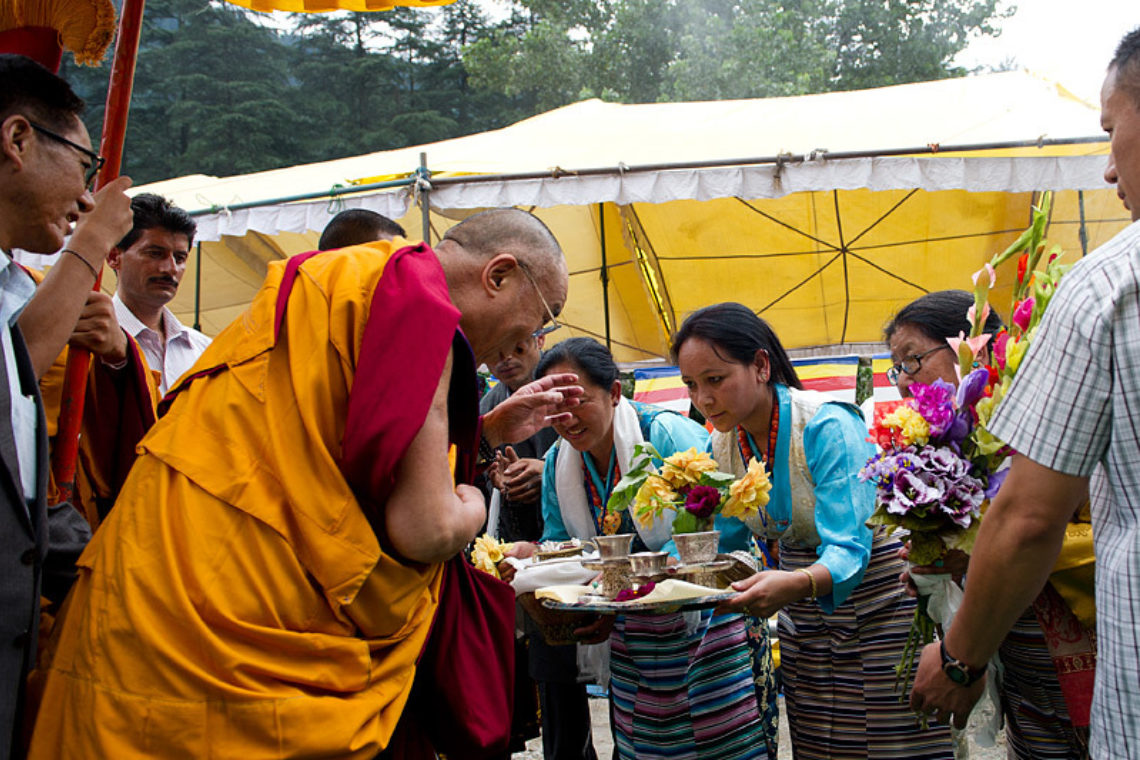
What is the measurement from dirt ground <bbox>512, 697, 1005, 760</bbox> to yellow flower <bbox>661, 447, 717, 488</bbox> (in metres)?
2.30

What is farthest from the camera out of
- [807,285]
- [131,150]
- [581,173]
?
[131,150]

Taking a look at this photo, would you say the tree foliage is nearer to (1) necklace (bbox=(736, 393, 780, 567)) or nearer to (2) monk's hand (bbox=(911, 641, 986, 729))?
(1) necklace (bbox=(736, 393, 780, 567))

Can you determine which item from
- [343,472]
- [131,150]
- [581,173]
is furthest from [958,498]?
[131,150]

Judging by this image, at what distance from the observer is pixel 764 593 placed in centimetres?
266

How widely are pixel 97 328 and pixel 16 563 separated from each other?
2.38 feet

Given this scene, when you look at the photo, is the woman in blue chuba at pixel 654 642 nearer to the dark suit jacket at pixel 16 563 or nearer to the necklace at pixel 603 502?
the necklace at pixel 603 502

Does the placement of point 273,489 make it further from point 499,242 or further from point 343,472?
point 499,242

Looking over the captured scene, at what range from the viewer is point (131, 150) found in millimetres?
25984

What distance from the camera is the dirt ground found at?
4.55 metres

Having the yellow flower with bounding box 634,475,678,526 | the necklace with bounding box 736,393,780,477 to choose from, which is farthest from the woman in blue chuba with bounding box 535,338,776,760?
the necklace with bounding box 736,393,780,477

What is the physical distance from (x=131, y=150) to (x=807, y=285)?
866 inches

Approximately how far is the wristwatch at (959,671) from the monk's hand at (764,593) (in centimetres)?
78

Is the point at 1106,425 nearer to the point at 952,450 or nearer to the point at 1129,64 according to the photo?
the point at 1129,64

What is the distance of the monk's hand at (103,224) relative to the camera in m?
1.98
